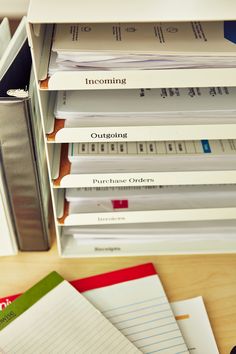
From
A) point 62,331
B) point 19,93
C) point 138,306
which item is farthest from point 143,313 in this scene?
point 19,93

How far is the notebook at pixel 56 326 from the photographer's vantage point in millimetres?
676

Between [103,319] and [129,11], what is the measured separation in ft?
1.39

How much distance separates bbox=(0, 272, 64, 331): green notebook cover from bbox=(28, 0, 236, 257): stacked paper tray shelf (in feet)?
0.20

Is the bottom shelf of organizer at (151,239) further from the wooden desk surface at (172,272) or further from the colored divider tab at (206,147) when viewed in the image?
the colored divider tab at (206,147)

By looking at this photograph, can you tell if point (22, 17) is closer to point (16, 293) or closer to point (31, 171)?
point (31, 171)

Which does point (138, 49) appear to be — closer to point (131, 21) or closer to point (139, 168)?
point (131, 21)

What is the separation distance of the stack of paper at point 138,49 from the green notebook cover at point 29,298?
0.33 meters

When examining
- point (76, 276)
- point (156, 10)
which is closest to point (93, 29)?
point (156, 10)

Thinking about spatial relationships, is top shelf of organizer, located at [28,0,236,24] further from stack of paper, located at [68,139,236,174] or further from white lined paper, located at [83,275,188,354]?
white lined paper, located at [83,275,188,354]

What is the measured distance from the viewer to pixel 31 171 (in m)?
0.70

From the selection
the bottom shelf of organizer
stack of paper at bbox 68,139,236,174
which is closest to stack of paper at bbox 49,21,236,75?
stack of paper at bbox 68,139,236,174

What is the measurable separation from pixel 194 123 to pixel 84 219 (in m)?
0.23

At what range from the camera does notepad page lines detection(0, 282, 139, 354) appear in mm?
675

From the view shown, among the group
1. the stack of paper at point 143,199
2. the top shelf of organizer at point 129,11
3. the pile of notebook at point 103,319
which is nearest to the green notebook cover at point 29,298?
the pile of notebook at point 103,319
